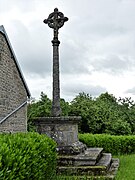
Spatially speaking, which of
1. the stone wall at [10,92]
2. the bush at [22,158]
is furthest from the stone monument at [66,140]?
the stone wall at [10,92]

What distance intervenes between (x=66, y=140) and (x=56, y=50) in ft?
8.71

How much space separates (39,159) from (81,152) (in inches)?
173

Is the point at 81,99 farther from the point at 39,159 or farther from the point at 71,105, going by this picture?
the point at 39,159

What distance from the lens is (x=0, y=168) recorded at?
371 centimetres

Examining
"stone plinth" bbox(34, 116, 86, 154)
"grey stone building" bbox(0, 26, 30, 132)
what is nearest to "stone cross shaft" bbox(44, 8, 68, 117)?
"stone plinth" bbox(34, 116, 86, 154)

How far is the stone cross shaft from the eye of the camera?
1042 cm

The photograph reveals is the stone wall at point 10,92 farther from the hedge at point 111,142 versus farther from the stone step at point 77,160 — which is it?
the stone step at point 77,160

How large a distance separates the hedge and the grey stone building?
3195mm

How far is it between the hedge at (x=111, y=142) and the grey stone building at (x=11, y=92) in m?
3.19

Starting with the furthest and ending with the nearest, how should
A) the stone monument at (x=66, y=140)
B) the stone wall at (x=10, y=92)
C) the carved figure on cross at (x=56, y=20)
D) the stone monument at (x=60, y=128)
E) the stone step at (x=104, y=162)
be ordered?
the stone wall at (x=10, y=92) → the carved figure on cross at (x=56, y=20) → the stone monument at (x=60, y=128) → the stone step at (x=104, y=162) → the stone monument at (x=66, y=140)

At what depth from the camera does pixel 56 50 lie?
10.8 metres

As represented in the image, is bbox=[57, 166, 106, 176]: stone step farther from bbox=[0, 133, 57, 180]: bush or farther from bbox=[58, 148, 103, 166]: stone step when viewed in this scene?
bbox=[0, 133, 57, 180]: bush

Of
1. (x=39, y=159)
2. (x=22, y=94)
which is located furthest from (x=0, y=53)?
(x=39, y=159)

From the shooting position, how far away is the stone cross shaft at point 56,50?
10.4 meters
